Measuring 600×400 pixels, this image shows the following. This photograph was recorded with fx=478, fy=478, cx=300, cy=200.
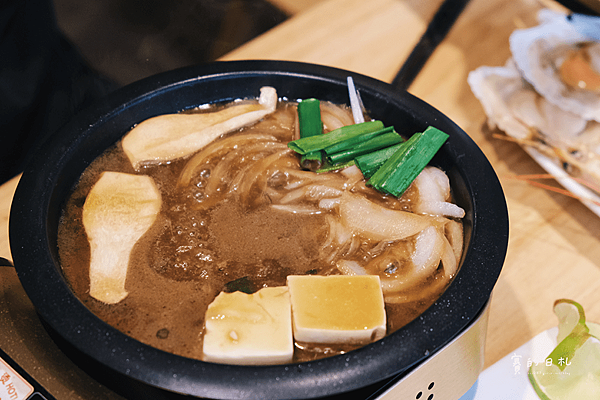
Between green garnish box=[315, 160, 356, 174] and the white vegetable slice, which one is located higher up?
green garnish box=[315, 160, 356, 174]

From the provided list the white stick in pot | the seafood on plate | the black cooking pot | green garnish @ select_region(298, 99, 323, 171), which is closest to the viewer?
the black cooking pot

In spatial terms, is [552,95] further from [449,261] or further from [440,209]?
[449,261]

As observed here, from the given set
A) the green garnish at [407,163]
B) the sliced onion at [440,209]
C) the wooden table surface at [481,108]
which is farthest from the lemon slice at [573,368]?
the green garnish at [407,163]

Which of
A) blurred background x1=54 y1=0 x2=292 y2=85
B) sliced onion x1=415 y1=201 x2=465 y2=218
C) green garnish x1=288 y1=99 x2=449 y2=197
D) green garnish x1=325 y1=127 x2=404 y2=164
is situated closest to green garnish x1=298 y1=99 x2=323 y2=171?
green garnish x1=288 y1=99 x2=449 y2=197

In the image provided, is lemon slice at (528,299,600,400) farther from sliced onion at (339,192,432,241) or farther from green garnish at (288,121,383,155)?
green garnish at (288,121,383,155)

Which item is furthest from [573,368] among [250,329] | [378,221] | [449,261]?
[250,329]

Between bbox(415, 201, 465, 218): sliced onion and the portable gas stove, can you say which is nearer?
the portable gas stove
